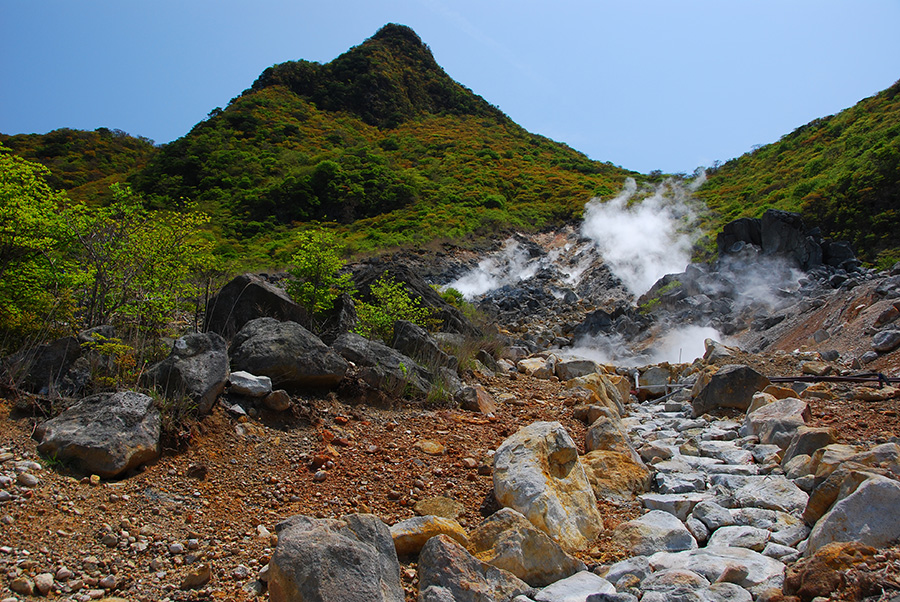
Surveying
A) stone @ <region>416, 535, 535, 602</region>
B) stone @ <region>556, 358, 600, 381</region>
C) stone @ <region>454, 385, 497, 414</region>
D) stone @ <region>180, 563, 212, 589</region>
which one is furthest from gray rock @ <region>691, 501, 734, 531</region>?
stone @ <region>556, 358, 600, 381</region>

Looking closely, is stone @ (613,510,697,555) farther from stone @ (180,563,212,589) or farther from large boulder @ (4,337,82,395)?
large boulder @ (4,337,82,395)

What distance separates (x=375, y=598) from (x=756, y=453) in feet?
14.3

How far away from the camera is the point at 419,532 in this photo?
125 inches

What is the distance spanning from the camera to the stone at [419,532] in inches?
124

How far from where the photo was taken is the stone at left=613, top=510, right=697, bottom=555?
3.51 meters

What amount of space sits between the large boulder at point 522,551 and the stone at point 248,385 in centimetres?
232

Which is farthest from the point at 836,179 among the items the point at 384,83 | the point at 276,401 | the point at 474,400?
the point at 384,83

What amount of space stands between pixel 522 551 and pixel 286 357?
284 cm

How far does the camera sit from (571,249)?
31.7 metres

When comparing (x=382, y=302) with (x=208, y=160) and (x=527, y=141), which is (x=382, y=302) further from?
(x=527, y=141)

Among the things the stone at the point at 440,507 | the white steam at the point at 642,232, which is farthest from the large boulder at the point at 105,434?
the white steam at the point at 642,232

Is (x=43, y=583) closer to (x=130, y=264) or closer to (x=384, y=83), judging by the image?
(x=130, y=264)

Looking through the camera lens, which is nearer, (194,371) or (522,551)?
(522,551)

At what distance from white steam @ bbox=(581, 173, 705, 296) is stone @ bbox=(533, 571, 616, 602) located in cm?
2092
